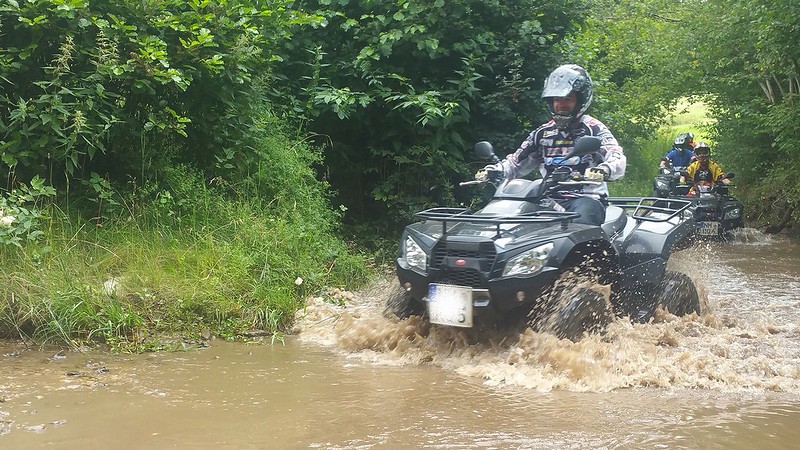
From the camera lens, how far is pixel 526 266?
5598 mm

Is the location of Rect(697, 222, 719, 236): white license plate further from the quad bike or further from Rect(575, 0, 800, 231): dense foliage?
Rect(575, 0, 800, 231): dense foliage

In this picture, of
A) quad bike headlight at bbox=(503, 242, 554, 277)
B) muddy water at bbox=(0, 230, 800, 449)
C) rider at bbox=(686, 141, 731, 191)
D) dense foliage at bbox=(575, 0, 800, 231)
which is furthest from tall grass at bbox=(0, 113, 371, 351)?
rider at bbox=(686, 141, 731, 191)

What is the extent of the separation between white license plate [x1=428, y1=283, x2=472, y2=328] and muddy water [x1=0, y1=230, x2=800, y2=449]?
340 mm

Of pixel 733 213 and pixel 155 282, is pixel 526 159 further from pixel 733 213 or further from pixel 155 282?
pixel 733 213

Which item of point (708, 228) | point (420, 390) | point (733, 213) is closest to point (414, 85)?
point (420, 390)

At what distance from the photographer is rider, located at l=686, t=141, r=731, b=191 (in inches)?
606

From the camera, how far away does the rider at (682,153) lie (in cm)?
1616

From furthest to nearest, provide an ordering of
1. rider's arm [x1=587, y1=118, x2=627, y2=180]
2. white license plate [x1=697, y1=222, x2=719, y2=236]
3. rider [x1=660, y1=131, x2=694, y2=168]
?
rider [x1=660, y1=131, x2=694, y2=168] → white license plate [x1=697, y1=222, x2=719, y2=236] → rider's arm [x1=587, y1=118, x2=627, y2=180]

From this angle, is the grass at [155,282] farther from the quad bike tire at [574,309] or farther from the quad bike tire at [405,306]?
the quad bike tire at [574,309]

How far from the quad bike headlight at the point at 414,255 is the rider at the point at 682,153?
11.2 m

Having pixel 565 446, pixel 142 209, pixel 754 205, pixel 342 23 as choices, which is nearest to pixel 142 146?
pixel 142 209

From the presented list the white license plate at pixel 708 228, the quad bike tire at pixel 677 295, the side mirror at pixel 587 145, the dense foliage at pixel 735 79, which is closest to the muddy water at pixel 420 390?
the quad bike tire at pixel 677 295

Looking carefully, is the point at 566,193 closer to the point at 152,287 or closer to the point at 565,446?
the point at 565,446

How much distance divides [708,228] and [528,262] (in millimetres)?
9821
